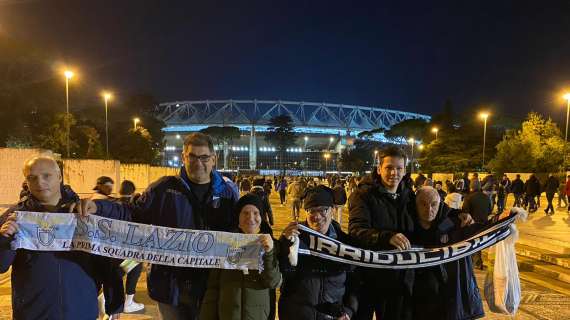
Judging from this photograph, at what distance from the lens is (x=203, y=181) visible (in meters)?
3.20

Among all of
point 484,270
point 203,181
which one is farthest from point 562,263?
point 203,181

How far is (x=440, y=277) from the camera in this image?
3.33m

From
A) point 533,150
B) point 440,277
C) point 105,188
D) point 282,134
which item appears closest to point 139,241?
point 440,277

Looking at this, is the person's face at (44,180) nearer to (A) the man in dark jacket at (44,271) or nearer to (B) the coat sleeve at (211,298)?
(A) the man in dark jacket at (44,271)

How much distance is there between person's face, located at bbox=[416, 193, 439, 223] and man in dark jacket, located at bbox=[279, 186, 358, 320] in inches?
27.2

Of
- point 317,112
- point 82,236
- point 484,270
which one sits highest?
point 317,112

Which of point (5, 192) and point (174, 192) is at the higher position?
point (174, 192)

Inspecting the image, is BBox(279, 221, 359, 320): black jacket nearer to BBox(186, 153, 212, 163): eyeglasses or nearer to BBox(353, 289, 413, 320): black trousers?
BBox(353, 289, 413, 320): black trousers

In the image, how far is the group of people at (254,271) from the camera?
2.83 meters

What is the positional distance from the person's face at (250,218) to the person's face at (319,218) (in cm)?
42

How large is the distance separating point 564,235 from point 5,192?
18.3 metres

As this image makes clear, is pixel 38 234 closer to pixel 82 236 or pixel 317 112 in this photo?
pixel 82 236

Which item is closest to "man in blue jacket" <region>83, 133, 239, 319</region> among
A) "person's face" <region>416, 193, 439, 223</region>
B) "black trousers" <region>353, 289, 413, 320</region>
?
"black trousers" <region>353, 289, 413, 320</region>

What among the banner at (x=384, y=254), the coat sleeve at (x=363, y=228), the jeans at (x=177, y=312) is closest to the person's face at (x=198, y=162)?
the banner at (x=384, y=254)
